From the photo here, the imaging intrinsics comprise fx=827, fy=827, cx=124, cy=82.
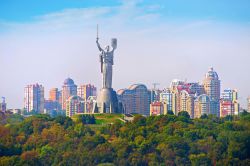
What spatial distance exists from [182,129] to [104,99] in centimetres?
710

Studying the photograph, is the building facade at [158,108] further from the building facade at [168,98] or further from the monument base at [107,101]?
the monument base at [107,101]

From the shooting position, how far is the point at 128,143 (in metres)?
36.2

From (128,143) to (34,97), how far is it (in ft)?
174

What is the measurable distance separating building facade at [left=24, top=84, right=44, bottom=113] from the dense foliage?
4746 centimetres

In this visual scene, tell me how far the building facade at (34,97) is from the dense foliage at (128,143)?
47462mm

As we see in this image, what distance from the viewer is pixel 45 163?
34.0 m

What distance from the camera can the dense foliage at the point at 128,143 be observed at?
34.4 metres

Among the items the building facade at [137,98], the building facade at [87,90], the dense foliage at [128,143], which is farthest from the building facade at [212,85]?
the dense foliage at [128,143]

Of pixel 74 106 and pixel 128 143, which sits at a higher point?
pixel 74 106

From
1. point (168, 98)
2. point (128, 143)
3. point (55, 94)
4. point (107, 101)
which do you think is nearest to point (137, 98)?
point (168, 98)

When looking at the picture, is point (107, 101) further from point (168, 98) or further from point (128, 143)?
point (168, 98)

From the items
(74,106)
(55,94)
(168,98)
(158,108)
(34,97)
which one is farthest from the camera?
(55,94)

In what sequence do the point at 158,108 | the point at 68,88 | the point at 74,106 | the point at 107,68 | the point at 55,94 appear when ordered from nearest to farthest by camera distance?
the point at 107,68 → the point at 158,108 → the point at 74,106 → the point at 68,88 → the point at 55,94

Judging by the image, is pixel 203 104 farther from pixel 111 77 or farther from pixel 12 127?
pixel 12 127
